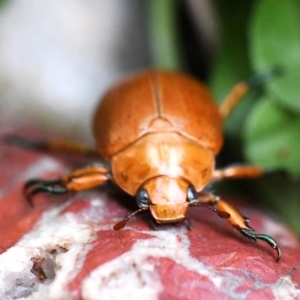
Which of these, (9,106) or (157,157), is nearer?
(157,157)

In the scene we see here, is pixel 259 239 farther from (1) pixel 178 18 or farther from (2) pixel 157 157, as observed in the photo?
(1) pixel 178 18

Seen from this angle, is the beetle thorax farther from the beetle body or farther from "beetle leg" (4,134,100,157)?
"beetle leg" (4,134,100,157)

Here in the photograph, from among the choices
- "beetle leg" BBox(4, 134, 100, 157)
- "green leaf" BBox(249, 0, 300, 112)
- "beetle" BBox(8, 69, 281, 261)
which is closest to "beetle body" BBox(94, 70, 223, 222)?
"beetle" BBox(8, 69, 281, 261)

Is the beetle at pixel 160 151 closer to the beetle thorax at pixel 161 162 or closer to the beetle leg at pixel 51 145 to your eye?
the beetle thorax at pixel 161 162

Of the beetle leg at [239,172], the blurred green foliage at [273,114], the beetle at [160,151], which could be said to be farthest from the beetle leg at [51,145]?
the blurred green foliage at [273,114]

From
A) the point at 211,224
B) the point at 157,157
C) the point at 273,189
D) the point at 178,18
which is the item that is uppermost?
the point at 178,18

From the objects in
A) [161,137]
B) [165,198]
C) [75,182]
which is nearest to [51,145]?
[75,182]

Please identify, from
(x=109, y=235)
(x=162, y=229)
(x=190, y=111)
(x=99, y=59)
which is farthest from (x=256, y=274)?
(x=99, y=59)

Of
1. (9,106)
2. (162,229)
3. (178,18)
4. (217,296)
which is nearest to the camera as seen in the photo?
(217,296)
